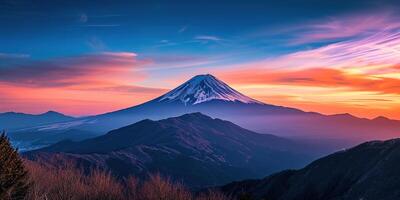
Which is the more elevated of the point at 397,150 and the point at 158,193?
the point at 397,150

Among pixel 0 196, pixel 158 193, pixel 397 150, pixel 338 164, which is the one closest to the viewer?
pixel 0 196

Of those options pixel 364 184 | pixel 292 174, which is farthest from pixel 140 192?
pixel 292 174

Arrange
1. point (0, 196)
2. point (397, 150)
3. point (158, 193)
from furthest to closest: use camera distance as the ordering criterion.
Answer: point (397, 150) → point (158, 193) → point (0, 196)

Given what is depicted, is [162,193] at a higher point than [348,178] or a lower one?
lower

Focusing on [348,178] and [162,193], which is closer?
[162,193]

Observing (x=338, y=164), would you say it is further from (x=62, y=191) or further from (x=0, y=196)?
(x=0, y=196)

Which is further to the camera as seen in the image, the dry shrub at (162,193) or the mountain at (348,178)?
the mountain at (348,178)

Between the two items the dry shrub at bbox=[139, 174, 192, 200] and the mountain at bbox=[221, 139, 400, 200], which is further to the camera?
the mountain at bbox=[221, 139, 400, 200]

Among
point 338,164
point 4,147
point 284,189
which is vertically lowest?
point 284,189
